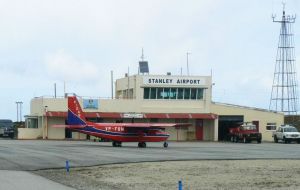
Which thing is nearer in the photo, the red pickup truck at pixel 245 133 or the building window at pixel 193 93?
the red pickup truck at pixel 245 133

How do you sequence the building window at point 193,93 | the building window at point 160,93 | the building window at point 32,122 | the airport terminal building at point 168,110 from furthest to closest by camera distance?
the building window at point 193,93 < the building window at point 160,93 < the building window at point 32,122 < the airport terminal building at point 168,110

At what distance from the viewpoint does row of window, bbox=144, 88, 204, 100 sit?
2781 inches

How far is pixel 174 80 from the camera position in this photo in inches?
2808

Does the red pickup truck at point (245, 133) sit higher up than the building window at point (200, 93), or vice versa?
the building window at point (200, 93)

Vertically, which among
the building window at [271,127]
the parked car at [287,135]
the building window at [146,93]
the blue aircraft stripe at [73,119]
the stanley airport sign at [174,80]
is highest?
the stanley airport sign at [174,80]

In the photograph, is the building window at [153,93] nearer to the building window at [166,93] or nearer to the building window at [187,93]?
the building window at [166,93]

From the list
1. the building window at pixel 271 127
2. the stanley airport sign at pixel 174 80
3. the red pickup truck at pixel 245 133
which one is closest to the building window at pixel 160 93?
the stanley airport sign at pixel 174 80

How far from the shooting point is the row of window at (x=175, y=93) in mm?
70625

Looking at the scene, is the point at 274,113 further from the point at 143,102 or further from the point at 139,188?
the point at 139,188

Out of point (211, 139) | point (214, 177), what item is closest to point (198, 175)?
point (214, 177)

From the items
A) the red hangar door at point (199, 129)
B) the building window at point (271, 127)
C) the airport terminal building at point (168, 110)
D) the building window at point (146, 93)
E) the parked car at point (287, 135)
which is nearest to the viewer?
the parked car at point (287, 135)

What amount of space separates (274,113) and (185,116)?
11.6 metres

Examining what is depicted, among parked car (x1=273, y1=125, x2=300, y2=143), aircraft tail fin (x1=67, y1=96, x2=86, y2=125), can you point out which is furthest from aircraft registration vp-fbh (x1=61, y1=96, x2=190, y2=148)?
parked car (x1=273, y1=125, x2=300, y2=143)

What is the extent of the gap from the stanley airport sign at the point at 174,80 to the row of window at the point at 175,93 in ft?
2.28
